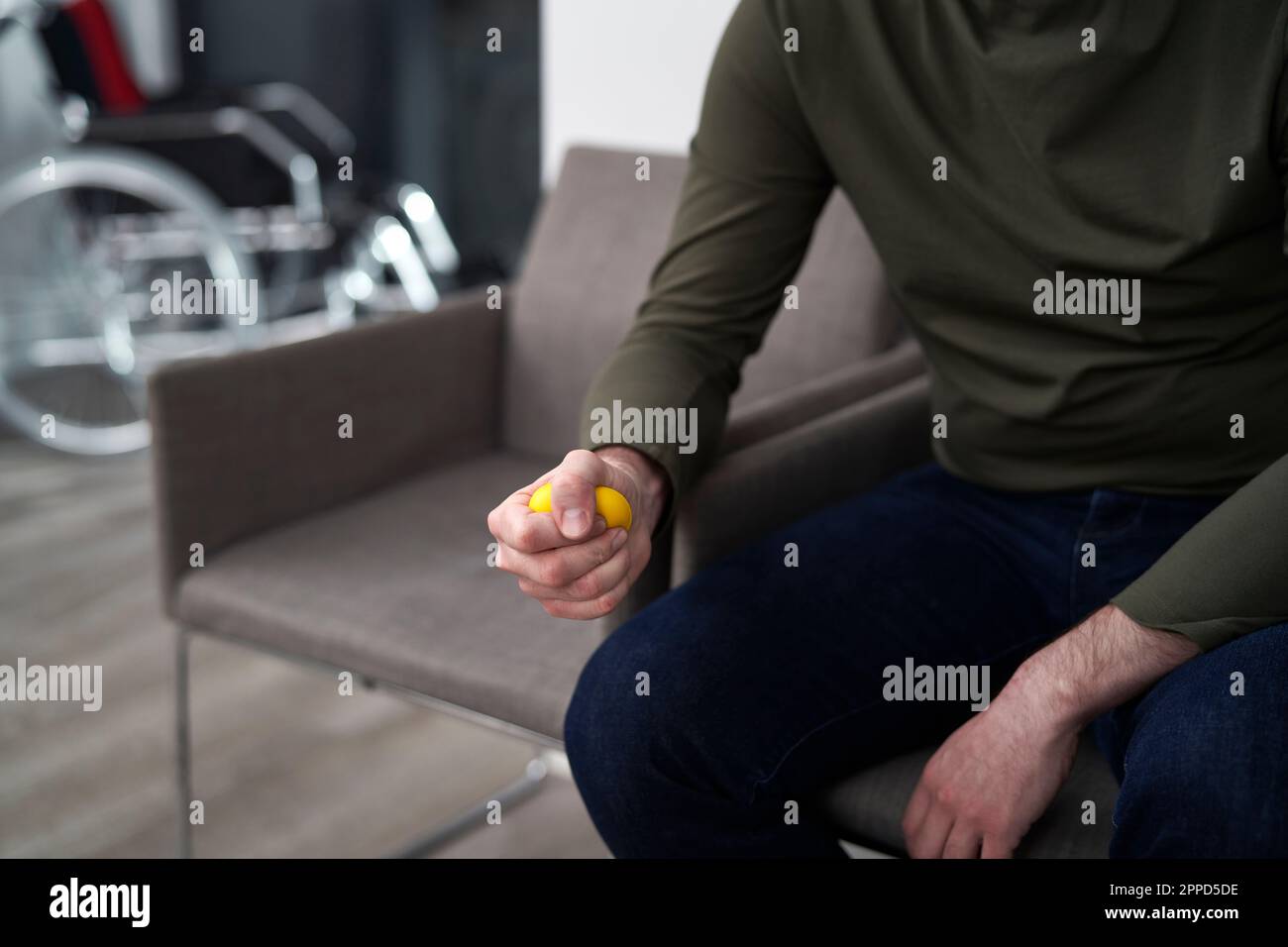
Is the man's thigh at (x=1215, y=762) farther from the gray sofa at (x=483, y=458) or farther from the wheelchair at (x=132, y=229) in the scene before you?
the wheelchair at (x=132, y=229)

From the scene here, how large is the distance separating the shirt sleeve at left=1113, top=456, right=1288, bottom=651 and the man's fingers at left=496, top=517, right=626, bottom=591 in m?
0.33

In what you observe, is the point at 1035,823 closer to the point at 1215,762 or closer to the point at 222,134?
the point at 1215,762

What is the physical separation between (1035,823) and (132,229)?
11.0ft

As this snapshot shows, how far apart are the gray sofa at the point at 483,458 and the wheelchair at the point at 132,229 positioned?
1626 millimetres

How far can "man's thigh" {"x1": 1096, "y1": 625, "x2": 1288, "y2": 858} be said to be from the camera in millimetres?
700

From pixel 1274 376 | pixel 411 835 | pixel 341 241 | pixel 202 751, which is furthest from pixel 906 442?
pixel 341 241

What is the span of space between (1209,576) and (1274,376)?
0.24m

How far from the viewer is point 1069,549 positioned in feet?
3.30

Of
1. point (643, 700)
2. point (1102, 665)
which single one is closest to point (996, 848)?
point (1102, 665)

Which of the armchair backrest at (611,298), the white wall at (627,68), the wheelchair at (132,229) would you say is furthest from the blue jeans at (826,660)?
the wheelchair at (132,229)

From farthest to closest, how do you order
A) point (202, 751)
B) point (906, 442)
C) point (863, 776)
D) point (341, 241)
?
point (341, 241) < point (202, 751) < point (906, 442) < point (863, 776)

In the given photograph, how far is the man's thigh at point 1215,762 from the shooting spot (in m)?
0.70

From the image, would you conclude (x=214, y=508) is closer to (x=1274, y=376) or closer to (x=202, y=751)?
(x=202, y=751)

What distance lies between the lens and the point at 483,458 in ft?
5.42
